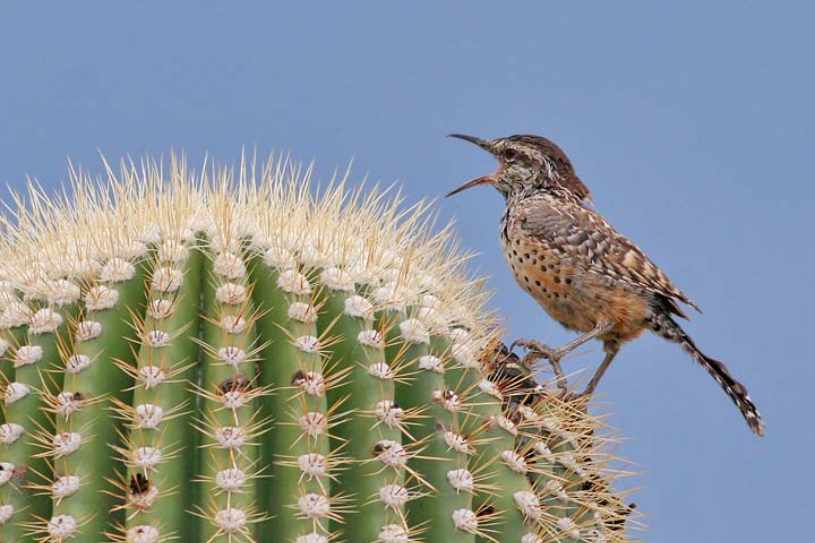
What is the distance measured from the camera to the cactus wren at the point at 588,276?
673 centimetres

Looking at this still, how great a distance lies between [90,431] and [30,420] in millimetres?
207

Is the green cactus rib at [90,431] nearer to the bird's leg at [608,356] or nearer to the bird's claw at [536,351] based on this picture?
the bird's claw at [536,351]

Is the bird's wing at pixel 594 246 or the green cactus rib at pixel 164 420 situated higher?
the bird's wing at pixel 594 246

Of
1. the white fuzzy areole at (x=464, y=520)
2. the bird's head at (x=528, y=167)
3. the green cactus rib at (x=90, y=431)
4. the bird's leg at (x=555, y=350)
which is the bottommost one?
the white fuzzy areole at (x=464, y=520)

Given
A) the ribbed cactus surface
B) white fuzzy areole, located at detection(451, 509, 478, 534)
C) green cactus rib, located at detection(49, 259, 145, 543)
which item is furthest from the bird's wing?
green cactus rib, located at detection(49, 259, 145, 543)

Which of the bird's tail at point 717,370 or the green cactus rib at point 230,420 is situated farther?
the bird's tail at point 717,370

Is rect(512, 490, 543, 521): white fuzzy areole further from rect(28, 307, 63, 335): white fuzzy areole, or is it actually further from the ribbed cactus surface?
rect(28, 307, 63, 335): white fuzzy areole

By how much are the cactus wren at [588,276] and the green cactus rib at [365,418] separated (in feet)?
8.53

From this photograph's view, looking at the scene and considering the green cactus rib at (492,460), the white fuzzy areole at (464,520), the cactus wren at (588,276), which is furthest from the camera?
the cactus wren at (588,276)

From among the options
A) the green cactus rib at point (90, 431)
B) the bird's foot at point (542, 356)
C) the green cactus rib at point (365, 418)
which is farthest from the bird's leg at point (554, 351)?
the green cactus rib at point (90, 431)

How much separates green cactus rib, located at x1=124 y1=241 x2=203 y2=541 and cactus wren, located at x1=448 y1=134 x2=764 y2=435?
2.96 m

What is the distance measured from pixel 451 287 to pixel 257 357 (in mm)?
901

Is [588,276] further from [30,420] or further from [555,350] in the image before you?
[30,420]

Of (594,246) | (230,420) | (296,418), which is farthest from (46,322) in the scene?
(594,246)
